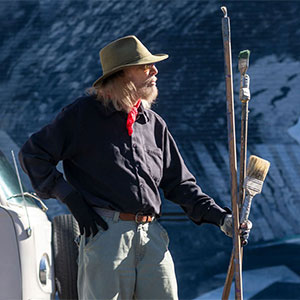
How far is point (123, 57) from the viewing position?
3.66 m

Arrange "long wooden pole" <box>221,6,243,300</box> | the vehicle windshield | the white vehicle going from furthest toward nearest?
the vehicle windshield
the white vehicle
"long wooden pole" <box>221,6,243,300</box>

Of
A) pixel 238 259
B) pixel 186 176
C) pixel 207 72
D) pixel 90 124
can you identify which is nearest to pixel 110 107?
pixel 90 124

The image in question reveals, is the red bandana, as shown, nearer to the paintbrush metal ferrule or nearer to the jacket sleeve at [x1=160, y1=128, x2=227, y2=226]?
the jacket sleeve at [x1=160, y1=128, x2=227, y2=226]

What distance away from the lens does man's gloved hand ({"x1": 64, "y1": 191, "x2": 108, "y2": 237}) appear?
3451 millimetres

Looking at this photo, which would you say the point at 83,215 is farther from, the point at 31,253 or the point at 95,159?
the point at 31,253

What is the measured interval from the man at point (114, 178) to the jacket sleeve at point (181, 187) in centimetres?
11

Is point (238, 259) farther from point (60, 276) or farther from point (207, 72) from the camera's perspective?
point (207, 72)

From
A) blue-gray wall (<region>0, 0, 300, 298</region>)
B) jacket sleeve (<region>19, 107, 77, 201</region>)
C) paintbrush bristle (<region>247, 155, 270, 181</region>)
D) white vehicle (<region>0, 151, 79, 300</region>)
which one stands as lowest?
blue-gray wall (<region>0, 0, 300, 298</region>)

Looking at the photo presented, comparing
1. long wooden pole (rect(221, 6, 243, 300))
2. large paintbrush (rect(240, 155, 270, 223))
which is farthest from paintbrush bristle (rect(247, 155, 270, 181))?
long wooden pole (rect(221, 6, 243, 300))

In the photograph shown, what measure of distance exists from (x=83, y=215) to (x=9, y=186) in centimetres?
101

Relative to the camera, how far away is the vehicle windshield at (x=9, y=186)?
13.8ft

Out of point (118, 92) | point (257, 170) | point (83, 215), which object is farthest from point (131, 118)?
point (257, 170)

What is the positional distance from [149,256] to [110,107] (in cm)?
76

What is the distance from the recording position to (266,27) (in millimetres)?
8391
